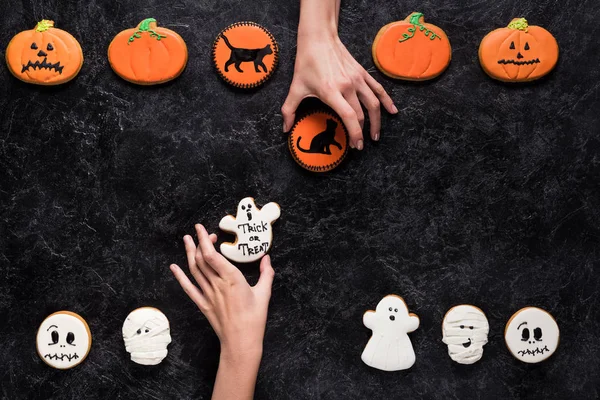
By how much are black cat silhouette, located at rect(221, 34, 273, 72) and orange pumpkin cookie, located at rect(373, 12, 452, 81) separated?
351mm

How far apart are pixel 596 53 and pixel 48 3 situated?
1.78 meters

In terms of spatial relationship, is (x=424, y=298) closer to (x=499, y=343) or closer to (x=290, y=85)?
(x=499, y=343)

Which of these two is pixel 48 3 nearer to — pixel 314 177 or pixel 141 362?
pixel 314 177

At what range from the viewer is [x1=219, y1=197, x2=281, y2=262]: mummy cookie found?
6.34 ft

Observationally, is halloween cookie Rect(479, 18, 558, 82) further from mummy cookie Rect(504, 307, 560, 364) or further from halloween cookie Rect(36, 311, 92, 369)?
halloween cookie Rect(36, 311, 92, 369)

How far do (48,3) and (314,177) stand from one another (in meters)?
1.03

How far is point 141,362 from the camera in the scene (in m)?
1.94

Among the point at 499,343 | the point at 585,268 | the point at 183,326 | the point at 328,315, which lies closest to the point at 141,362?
the point at 183,326

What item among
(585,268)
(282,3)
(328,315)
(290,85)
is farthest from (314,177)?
(585,268)

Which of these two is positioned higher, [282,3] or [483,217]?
[282,3]

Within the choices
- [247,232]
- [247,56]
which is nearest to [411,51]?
[247,56]

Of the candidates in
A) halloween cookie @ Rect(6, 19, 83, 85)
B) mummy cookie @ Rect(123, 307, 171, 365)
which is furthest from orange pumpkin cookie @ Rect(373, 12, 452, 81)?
mummy cookie @ Rect(123, 307, 171, 365)

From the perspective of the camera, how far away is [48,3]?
2.00 m

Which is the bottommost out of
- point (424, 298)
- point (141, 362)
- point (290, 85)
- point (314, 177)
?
point (141, 362)
